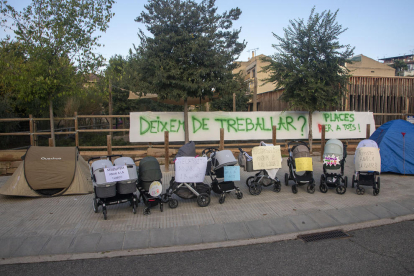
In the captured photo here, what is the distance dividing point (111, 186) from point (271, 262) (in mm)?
3420

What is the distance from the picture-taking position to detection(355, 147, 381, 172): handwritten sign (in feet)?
24.0

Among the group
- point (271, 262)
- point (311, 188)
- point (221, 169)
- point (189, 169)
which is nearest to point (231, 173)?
point (221, 169)

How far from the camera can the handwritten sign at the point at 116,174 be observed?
593 centimetres

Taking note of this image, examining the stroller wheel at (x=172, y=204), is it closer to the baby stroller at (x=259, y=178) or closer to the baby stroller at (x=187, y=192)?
the baby stroller at (x=187, y=192)

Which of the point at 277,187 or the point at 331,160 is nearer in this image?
the point at 331,160

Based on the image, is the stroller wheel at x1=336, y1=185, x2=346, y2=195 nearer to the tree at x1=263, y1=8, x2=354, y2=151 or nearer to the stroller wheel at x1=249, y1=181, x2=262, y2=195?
the stroller wheel at x1=249, y1=181, x2=262, y2=195

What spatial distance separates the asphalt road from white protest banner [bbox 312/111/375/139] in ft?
28.5

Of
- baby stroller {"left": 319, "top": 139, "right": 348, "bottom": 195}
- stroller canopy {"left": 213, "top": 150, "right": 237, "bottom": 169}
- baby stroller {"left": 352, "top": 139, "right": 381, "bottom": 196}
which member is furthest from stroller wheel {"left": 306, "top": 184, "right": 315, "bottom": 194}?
stroller canopy {"left": 213, "top": 150, "right": 237, "bottom": 169}

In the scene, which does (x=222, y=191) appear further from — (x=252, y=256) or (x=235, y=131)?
(x=235, y=131)

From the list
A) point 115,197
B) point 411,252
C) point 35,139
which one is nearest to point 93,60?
point 35,139

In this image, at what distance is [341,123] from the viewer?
13.8 metres

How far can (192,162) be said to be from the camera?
22.1 feet

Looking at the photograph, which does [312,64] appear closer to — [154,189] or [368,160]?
[368,160]

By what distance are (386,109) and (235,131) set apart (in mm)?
9363
